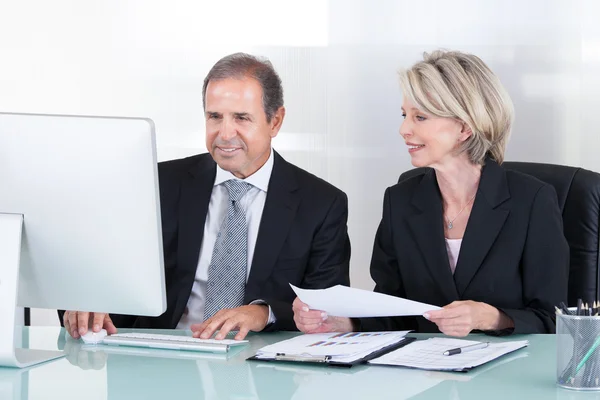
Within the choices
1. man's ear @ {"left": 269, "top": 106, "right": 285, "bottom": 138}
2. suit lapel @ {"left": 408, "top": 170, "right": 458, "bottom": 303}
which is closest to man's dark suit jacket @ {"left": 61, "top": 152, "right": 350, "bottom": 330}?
man's ear @ {"left": 269, "top": 106, "right": 285, "bottom": 138}

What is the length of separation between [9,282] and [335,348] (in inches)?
29.4

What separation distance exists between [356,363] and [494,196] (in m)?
0.92

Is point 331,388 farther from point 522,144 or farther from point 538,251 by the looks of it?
point 522,144

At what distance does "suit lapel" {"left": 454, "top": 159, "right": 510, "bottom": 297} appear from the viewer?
2.63 metres

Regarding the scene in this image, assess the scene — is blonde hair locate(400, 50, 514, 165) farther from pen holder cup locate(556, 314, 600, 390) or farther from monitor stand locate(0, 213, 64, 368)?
monitor stand locate(0, 213, 64, 368)

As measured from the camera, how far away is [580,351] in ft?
5.69

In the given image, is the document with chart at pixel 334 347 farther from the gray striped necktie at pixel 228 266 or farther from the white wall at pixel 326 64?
the white wall at pixel 326 64

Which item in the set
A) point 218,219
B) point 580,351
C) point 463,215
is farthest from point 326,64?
point 580,351

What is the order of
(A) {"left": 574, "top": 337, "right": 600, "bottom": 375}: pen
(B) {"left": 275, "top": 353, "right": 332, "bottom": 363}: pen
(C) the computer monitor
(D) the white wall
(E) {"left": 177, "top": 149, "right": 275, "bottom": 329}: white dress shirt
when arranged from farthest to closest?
(D) the white wall, (E) {"left": 177, "top": 149, "right": 275, "bottom": 329}: white dress shirt, (B) {"left": 275, "top": 353, "right": 332, "bottom": 363}: pen, (C) the computer monitor, (A) {"left": 574, "top": 337, "right": 600, "bottom": 375}: pen

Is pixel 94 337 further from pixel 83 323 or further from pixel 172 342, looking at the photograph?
pixel 172 342

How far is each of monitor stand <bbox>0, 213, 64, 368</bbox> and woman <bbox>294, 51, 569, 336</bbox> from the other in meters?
0.95

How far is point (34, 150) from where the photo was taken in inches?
74.2

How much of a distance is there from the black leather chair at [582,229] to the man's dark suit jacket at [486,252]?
12 centimetres

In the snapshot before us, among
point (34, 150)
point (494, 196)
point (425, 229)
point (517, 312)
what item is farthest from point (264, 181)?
point (34, 150)
